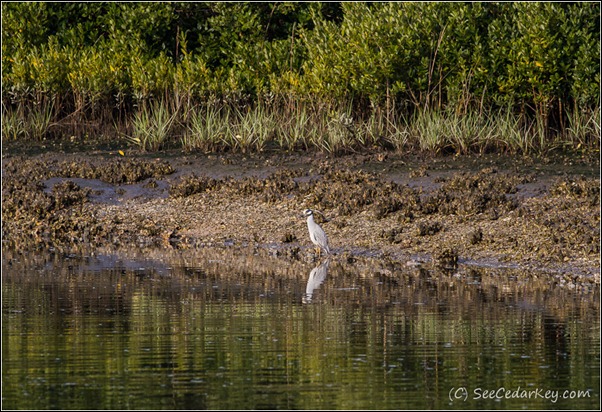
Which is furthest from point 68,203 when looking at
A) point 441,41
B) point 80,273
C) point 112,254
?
point 441,41

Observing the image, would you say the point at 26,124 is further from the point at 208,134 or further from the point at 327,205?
the point at 327,205

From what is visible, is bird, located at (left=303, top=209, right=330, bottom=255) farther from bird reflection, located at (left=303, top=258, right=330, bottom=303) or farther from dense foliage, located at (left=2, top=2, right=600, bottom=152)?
dense foliage, located at (left=2, top=2, right=600, bottom=152)

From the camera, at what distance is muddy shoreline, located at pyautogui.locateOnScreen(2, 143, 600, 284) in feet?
50.3

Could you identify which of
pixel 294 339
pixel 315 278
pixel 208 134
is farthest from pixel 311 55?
pixel 294 339

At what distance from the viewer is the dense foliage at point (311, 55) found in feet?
69.6

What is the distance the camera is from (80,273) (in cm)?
1430

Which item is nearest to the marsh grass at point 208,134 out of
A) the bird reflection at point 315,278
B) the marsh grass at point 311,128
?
the marsh grass at point 311,128

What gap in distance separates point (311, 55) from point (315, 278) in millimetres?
9463

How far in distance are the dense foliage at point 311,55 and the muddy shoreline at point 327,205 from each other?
75.5 inches

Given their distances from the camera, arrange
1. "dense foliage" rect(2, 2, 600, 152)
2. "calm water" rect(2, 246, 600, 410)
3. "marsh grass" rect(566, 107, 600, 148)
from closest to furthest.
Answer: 1. "calm water" rect(2, 246, 600, 410)
2. "marsh grass" rect(566, 107, 600, 148)
3. "dense foliage" rect(2, 2, 600, 152)

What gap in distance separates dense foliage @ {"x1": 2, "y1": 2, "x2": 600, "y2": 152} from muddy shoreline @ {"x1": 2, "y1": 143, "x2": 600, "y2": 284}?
1917 millimetres

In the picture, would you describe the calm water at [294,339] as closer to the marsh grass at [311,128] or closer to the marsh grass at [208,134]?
the marsh grass at [311,128]

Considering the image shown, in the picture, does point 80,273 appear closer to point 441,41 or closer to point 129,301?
point 129,301

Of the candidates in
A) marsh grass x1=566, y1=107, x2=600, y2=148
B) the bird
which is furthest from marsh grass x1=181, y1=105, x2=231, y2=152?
the bird
